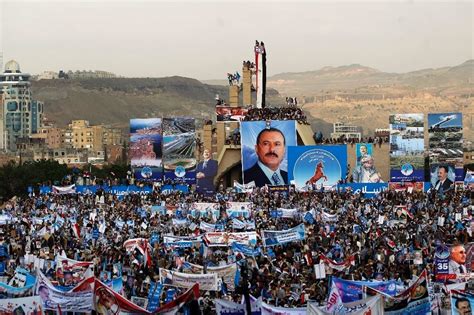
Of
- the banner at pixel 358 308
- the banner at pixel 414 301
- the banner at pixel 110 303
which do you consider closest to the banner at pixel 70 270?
the banner at pixel 110 303

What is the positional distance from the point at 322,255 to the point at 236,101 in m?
52.2

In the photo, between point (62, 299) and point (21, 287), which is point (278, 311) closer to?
point (62, 299)

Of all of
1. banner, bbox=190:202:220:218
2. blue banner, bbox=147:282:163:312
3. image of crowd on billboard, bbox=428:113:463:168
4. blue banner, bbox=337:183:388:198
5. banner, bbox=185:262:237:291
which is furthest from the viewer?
image of crowd on billboard, bbox=428:113:463:168

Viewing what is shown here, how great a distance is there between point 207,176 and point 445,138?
47.1ft

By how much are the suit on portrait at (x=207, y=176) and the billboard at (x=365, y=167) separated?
822 centimetres

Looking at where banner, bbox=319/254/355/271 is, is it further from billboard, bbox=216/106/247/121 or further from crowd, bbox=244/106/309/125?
billboard, bbox=216/106/247/121

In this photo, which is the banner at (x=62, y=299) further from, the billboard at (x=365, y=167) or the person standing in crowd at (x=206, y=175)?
the billboard at (x=365, y=167)

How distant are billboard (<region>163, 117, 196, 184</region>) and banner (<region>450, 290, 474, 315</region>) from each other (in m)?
48.5

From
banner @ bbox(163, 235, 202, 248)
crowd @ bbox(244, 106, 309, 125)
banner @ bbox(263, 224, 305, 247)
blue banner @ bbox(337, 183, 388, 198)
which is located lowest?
blue banner @ bbox(337, 183, 388, 198)

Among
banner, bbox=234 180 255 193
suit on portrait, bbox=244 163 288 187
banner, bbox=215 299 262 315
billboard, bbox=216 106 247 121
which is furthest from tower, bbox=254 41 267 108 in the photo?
banner, bbox=215 299 262 315

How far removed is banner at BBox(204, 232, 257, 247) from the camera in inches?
1190

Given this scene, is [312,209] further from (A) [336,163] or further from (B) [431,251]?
(A) [336,163]

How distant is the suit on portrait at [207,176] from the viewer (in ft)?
208

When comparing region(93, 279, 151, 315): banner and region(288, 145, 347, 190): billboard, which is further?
region(288, 145, 347, 190): billboard
